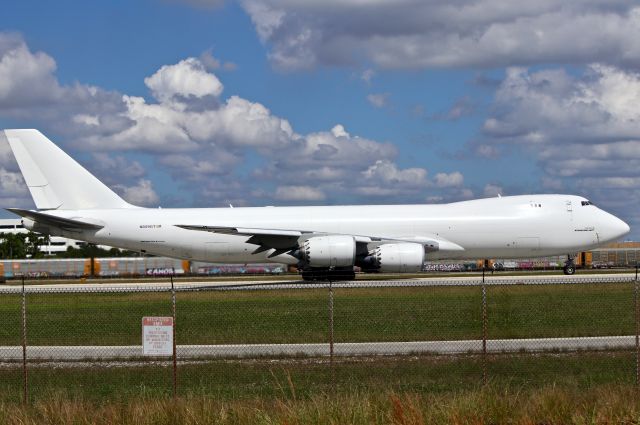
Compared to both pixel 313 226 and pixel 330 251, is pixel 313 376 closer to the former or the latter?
pixel 330 251

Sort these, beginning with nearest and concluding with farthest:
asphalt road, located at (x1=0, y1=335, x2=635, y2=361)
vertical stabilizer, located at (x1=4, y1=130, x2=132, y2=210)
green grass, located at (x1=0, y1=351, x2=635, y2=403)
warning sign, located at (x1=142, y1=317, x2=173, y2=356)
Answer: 1. warning sign, located at (x1=142, y1=317, x2=173, y2=356)
2. green grass, located at (x1=0, y1=351, x2=635, y2=403)
3. asphalt road, located at (x1=0, y1=335, x2=635, y2=361)
4. vertical stabilizer, located at (x1=4, y1=130, x2=132, y2=210)

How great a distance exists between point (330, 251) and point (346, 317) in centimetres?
1400

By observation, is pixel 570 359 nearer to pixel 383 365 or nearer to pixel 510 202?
pixel 383 365

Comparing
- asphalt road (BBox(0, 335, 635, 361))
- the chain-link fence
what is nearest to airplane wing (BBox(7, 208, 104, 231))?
the chain-link fence

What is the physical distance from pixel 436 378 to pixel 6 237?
424ft

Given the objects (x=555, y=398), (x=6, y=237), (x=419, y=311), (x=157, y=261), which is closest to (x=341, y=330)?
(x=419, y=311)

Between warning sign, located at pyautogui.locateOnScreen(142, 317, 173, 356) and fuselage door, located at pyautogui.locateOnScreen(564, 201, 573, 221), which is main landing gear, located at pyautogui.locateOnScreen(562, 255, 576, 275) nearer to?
fuselage door, located at pyautogui.locateOnScreen(564, 201, 573, 221)

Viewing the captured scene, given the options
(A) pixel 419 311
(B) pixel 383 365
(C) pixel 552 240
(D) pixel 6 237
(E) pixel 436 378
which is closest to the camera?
(E) pixel 436 378

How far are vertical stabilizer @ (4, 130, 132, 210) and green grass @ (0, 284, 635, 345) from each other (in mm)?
10590

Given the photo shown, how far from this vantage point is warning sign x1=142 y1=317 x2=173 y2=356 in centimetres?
1416

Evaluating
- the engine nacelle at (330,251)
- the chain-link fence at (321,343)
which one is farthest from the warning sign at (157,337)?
the engine nacelle at (330,251)

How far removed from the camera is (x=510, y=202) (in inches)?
1752

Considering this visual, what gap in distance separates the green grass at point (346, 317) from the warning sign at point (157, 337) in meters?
7.93

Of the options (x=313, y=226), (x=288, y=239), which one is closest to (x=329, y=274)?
(x=313, y=226)
